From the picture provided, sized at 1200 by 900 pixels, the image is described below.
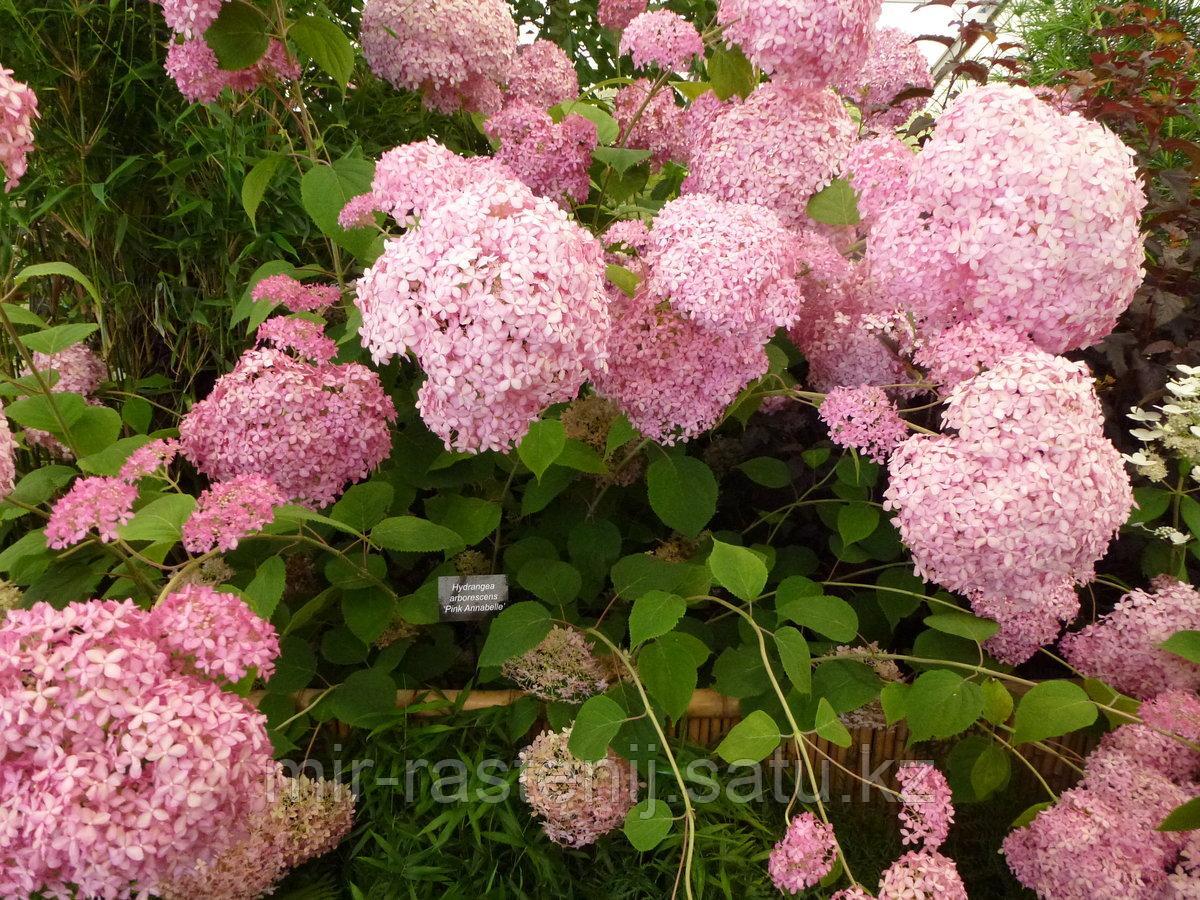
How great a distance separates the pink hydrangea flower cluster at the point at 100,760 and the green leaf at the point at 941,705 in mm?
629

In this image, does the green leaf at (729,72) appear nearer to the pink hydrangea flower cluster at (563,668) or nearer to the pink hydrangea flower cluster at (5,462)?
the pink hydrangea flower cluster at (563,668)

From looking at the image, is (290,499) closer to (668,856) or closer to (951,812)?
(668,856)

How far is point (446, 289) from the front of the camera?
23.5 inches

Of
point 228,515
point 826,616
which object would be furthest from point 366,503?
point 826,616

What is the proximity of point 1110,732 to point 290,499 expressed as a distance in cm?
98

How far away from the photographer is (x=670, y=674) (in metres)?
0.78

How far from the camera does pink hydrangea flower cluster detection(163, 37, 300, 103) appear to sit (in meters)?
0.89

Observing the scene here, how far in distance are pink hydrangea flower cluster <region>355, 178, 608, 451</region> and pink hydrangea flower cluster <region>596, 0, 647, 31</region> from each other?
75 cm

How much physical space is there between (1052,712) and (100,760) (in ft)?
2.70

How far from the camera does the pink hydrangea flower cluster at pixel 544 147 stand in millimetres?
958

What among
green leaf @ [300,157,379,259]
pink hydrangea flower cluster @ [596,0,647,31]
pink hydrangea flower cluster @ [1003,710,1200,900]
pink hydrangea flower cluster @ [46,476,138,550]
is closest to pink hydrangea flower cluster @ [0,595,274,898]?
pink hydrangea flower cluster @ [46,476,138,550]

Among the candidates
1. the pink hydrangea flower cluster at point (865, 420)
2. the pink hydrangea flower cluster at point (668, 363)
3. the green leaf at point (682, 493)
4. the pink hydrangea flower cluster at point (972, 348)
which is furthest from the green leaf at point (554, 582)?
the pink hydrangea flower cluster at point (972, 348)

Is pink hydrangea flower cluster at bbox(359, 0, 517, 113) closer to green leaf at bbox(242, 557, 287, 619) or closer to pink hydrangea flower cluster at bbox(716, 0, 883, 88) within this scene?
pink hydrangea flower cluster at bbox(716, 0, 883, 88)

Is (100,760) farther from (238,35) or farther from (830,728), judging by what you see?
(238,35)
